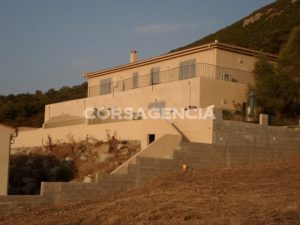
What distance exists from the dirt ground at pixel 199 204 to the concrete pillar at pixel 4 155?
3517 millimetres

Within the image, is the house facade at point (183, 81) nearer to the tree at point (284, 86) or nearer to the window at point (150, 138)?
the tree at point (284, 86)

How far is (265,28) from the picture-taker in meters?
66.2

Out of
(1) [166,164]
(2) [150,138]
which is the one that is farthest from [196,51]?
(1) [166,164]

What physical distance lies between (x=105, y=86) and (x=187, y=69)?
777 centimetres

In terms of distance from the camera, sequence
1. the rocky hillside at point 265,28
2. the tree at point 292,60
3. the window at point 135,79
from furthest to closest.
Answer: the rocky hillside at point 265,28, the window at point 135,79, the tree at point 292,60

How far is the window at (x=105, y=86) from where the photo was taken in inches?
1368

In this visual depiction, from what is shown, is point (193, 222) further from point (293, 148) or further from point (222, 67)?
point (222, 67)

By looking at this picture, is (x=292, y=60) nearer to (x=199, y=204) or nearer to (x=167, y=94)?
(x=167, y=94)

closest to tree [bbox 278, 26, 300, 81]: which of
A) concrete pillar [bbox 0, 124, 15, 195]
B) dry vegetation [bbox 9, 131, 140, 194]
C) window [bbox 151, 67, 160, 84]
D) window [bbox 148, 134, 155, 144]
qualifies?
window [bbox 151, 67, 160, 84]

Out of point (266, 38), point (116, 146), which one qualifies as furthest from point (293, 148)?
point (266, 38)

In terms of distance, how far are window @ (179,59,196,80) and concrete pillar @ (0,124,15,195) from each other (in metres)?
12.2

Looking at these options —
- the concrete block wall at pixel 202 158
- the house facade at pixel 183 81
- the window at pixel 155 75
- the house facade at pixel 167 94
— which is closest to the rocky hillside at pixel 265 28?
the house facade at pixel 183 81

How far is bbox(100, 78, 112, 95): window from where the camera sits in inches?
1368

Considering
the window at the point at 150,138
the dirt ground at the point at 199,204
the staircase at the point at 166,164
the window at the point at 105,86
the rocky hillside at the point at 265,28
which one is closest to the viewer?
the dirt ground at the point at 199,204
